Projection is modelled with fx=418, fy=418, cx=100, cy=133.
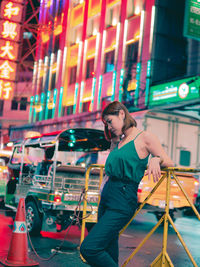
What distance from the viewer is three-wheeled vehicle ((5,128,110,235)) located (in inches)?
340

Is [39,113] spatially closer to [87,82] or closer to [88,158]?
[87,82]

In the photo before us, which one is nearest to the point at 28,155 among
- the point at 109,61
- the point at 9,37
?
the point at 9,37

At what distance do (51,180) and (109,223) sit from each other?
5.12m

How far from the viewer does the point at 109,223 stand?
3695mm

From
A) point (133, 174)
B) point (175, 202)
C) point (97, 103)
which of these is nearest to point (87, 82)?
point (97, 103)

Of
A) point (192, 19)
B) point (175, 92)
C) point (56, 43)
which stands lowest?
point (175, 92)

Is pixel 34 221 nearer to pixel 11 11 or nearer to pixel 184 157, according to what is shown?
pixel 184 157

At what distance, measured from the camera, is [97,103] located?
29906 mm

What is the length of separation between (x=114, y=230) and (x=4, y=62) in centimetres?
1903

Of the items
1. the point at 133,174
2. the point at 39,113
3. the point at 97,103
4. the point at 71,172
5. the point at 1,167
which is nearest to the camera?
the point at 133,174

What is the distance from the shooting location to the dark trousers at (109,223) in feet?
12.0

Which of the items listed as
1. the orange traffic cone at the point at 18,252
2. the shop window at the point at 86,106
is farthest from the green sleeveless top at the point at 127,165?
the shop window at the point at 86,106

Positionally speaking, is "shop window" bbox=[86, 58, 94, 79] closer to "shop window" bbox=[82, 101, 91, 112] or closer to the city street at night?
"shop window" bbox=[82, 101, 91, 112]

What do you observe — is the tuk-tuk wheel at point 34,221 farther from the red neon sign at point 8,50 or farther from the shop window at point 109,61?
the shop window at point 109,61
